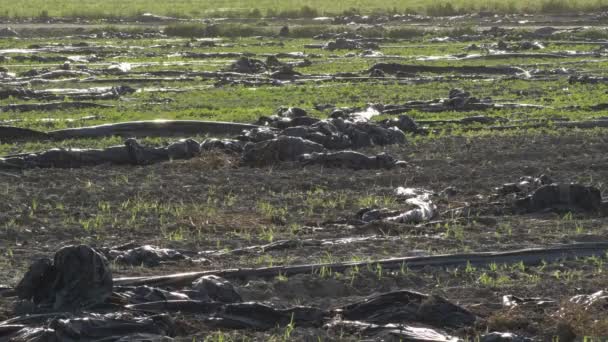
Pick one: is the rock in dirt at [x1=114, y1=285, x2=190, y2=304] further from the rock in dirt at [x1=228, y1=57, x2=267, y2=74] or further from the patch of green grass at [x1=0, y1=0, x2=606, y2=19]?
the patch of green grass at [x1=0, y1=0, x2=606, y2=19]

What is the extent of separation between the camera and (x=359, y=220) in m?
11.4

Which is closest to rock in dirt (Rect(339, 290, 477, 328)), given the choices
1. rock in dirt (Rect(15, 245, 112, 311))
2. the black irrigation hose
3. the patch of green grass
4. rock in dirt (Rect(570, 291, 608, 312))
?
rock in dirt (Rect(570, 291, 608, 312))

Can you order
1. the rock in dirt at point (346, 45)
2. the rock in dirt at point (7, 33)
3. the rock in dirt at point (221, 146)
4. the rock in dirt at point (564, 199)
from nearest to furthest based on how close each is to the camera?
the rock in dirt at point (564, 199), the rock in dirt at point (221, 146), the rock in dirt at point (346, 45), the rock in dirt at point (7, 33)

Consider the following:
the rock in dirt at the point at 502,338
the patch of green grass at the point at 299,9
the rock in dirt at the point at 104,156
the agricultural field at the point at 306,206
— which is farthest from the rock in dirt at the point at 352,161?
the patch of green grass at the point at 299,9

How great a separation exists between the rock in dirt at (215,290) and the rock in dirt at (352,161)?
640cm

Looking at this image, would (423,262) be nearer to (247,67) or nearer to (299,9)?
(247,67)

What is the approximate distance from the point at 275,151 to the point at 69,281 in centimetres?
718

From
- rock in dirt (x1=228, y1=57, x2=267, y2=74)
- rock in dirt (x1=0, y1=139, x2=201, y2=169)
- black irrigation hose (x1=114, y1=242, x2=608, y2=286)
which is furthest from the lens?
rock in dirt (x1=228, y1=57, x2=267, y2=74)

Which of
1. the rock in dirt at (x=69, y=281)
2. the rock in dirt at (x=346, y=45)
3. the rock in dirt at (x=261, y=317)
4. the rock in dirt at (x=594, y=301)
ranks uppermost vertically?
the rock in dirt at (x=69, y=281)

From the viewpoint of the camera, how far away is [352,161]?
1469 cm

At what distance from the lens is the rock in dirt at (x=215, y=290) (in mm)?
8227

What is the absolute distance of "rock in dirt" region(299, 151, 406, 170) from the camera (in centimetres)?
1465

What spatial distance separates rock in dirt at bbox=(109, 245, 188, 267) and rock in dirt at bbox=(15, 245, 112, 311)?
1313 millimetres

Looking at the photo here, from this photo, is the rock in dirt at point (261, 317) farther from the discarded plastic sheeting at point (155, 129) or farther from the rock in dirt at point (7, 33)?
the rock in dirt at point (7, 33)
